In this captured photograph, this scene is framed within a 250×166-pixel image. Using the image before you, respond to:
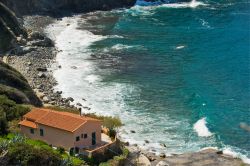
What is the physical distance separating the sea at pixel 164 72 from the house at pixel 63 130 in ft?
47.6

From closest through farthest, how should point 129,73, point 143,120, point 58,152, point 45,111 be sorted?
1. point 58,152
2. point 45,111
3. point 143,120
4. point 129,73

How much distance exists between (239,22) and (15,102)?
7669 centimetres

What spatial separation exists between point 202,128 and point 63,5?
255ft

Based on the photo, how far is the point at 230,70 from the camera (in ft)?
312

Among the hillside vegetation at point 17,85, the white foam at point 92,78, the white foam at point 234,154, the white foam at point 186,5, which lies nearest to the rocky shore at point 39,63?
the hillside vegetation at point 17,85

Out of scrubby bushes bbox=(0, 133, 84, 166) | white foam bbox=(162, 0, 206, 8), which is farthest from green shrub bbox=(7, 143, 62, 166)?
white foam bbox=(162, 0, 206, 8)

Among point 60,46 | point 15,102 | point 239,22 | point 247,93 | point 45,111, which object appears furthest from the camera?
point 239,22

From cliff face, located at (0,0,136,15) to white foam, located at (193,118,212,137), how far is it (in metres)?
66.1

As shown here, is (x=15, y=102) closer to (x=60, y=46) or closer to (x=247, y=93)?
(x=247, y=93)

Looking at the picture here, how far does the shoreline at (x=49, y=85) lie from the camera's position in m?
63.9

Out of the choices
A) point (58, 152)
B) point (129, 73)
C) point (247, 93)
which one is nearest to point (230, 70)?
point (247, 93)

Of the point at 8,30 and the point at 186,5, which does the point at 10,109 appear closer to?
the point at 8,30

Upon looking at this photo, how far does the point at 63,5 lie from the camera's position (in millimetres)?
141750

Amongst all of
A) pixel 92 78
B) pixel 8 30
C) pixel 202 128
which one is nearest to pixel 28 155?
pixel 202 128
